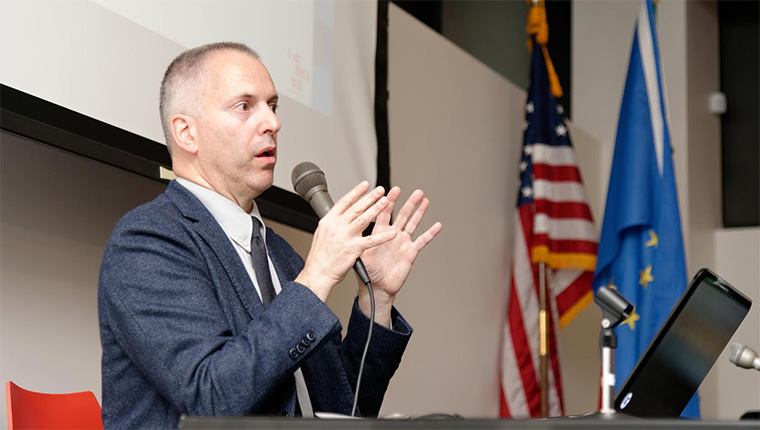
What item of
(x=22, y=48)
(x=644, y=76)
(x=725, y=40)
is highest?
(x=725, y=40)

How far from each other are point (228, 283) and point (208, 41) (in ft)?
3.67

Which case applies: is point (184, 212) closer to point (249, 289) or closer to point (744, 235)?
point (249, 289)

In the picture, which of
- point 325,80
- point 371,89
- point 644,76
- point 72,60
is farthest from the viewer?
point 644,76

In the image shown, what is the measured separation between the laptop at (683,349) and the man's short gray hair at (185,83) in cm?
95

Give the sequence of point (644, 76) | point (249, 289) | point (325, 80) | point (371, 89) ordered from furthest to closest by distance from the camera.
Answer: point (644, 76), point (371, 89), point (325, 80), point (249, 289)

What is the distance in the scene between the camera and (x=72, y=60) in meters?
2.10

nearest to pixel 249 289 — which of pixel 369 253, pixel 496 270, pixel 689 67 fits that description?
pixel 369 253

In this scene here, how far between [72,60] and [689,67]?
4462 millimetres

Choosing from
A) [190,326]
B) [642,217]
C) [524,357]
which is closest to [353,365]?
[190,326]

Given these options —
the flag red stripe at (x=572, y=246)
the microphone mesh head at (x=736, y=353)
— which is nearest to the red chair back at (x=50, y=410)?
the microphone mesh head at (x=736, y=353)

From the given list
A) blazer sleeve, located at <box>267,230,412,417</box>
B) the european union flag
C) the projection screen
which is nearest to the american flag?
the european union flag

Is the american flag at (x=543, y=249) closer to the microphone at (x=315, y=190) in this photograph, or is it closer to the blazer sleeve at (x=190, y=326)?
the microphone at (x=315, y=190)

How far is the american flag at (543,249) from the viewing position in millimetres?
4578

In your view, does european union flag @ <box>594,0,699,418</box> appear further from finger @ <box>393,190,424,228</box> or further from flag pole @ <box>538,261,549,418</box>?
finger @ <box>393,190,424,228</box>
